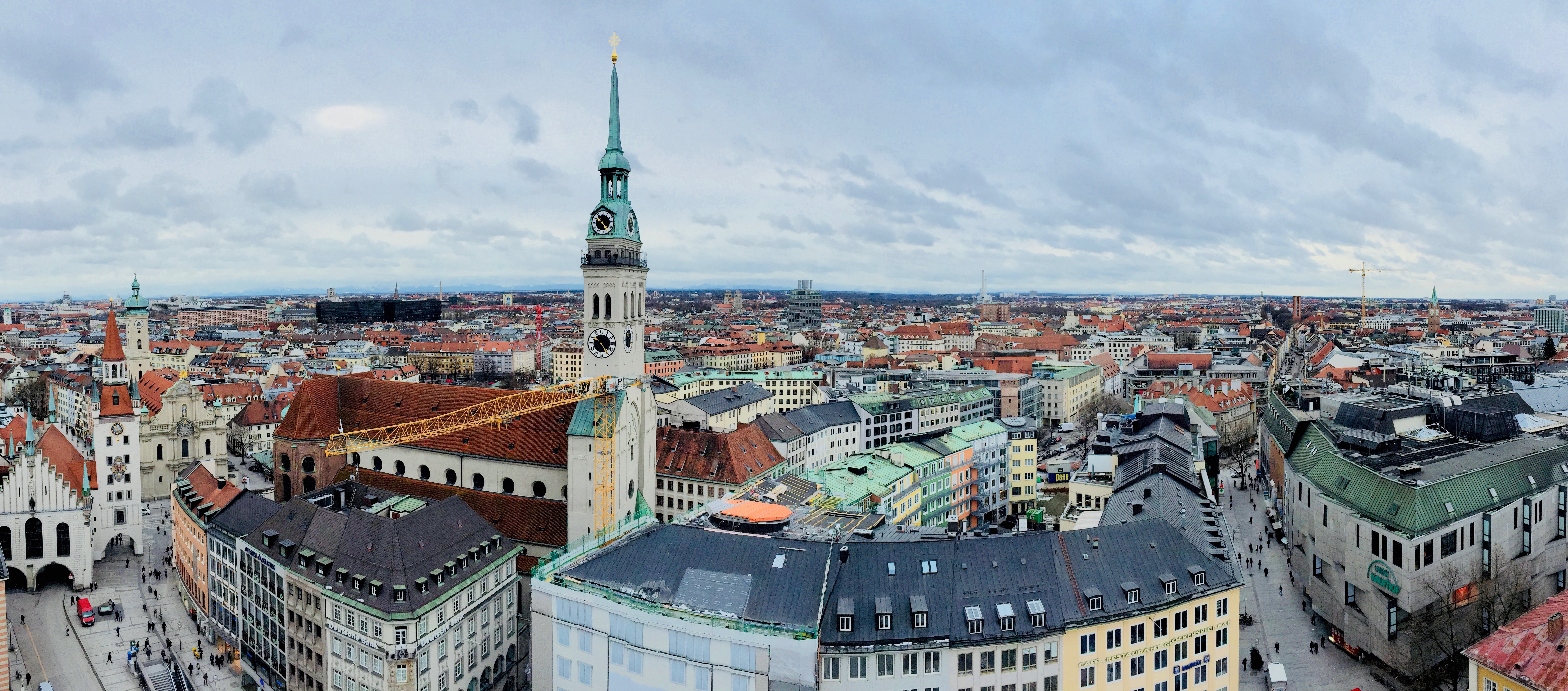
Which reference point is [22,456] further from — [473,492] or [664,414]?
[664,414]

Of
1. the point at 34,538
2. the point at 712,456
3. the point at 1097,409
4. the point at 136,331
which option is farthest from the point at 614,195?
the point at 1097,409

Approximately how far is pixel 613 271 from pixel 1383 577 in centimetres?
5156

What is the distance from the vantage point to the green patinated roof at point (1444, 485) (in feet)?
194

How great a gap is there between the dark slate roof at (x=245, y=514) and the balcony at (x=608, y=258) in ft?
83.5

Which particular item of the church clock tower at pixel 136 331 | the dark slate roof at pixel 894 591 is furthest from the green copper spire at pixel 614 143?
the church clock tower at pixel 136 331

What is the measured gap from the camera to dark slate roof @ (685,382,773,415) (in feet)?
382

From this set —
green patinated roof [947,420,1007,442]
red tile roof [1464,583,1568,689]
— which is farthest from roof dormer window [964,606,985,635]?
green patinated roof [947,420,1007,442]

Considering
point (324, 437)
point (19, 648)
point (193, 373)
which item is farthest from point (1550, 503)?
point (193, 373)

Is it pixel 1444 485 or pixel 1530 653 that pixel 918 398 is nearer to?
pixel 1444 485

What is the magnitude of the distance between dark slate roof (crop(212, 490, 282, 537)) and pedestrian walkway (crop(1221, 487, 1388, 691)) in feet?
199

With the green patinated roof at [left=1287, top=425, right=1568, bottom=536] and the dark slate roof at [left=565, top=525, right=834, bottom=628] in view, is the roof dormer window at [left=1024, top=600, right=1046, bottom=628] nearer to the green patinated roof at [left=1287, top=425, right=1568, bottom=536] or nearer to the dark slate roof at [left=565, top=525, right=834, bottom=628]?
the dark slate roof at [left=565, top=525, right=834, bottom=628]

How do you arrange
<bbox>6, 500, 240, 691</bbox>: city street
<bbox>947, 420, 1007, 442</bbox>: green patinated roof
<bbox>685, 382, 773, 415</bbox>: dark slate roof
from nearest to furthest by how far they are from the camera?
<bbox>6, 500, 240, 691</bbox>: city street
<bbox>947, 420, 1007, 442</bbox>: green patinated roof
<bbox>685, 382, 773, 415</bbox>: dark slate roof

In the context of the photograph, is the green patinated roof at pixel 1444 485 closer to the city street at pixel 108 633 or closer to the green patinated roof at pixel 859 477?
the green patinated roof at pixel 859 477

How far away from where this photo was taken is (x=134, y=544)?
84.6 meters
